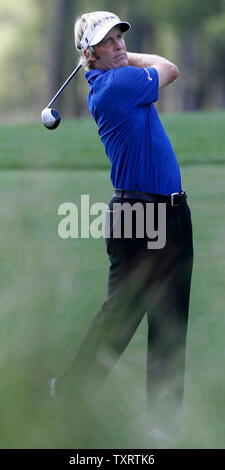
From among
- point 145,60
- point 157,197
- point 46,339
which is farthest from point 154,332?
point 145,60

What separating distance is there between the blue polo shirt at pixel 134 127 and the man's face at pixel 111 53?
0.04 m

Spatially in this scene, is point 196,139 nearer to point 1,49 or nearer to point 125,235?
point 125,235

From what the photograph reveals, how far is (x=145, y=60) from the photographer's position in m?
3.41

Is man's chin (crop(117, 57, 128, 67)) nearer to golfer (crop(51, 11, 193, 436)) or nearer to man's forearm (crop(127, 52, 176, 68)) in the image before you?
golfer (crop(51, 11, 193, 436))

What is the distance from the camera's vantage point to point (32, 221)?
1.34 meters

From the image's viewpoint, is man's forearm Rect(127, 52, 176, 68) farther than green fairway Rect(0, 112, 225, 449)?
Yes

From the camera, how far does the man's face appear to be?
10.3 feet

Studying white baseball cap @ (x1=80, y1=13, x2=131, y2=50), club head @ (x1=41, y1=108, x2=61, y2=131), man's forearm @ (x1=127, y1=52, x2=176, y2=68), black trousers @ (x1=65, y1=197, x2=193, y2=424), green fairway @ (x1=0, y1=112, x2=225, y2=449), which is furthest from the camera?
man's forearm @ (x1=127, y1=52, x2=176, y2=68)

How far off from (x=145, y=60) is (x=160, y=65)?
0.13m

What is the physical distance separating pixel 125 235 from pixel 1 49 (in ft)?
6.15

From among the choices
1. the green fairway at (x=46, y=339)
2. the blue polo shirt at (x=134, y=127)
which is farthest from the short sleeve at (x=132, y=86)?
the green fairway at (x=46, y=339)

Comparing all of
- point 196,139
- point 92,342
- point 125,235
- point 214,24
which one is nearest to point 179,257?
point 125,235

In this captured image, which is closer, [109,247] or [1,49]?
[1,49]

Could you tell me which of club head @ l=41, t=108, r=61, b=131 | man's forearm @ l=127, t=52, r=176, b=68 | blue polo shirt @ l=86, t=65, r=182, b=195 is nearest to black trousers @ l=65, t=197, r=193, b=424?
blue polo shirt @ l=86, t=65, r=182, b=195
